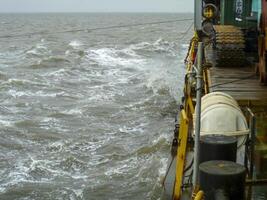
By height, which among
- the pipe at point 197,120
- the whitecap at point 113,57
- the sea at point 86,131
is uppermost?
the pipe at point 197,120

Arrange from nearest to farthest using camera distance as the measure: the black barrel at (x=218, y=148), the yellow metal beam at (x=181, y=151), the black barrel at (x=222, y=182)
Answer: the black barrel at (x=222, y=182) → the black barrel at (x=218, y=148) → the yellow metal beam at (x=181, y=151)

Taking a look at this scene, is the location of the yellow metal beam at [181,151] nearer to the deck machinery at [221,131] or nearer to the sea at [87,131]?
the deck machinery at [221,131]

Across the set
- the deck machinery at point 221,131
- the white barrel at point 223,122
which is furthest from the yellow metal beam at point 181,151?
the white barrel at point 223,122

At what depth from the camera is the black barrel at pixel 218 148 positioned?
567 cm

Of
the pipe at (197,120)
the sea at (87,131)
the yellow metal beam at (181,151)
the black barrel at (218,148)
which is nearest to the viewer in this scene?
the pipe at (197,120)

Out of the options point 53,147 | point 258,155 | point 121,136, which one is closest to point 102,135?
point 121,136

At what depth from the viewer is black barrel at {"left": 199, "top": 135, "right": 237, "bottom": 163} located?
567 centimetres

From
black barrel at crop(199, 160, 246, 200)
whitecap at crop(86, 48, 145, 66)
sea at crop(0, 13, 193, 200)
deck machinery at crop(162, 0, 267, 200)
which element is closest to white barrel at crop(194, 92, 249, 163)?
deck machinery at crop(162, 0, 267, 200)

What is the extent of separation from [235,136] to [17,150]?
728 centimetres

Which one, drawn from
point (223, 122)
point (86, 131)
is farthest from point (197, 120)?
point (86, 131)

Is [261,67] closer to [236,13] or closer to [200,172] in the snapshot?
[200,172]

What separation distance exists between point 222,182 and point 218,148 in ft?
2.63

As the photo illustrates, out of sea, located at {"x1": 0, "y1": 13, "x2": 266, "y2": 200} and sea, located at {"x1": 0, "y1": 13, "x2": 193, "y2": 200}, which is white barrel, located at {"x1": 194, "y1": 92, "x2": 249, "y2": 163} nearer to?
sea, located at {"x1": 0, "y1": 13, "x2": 266, "y2": 200}

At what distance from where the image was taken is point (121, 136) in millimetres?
13445
